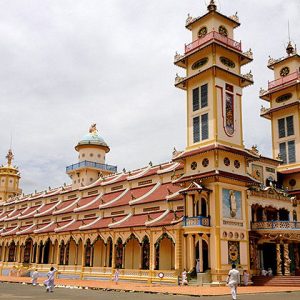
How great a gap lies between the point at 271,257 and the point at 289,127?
14946mm

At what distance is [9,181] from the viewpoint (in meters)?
86.4

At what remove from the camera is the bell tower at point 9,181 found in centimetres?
8519

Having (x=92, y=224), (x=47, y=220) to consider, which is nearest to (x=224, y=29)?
(x=92, y=224)

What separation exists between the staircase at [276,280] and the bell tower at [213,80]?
1083 centimetres

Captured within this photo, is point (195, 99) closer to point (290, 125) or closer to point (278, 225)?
point (278, 225)

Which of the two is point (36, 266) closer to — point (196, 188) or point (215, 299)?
point (196, 188)

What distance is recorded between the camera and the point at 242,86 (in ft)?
127

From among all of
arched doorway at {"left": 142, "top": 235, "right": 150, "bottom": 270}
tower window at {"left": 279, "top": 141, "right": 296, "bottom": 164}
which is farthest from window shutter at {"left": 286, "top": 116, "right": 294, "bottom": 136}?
arched doorway at {"left": 142, "top": 235, "right": 150, "bottom": 270}

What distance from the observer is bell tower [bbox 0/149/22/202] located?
8519 centimetres

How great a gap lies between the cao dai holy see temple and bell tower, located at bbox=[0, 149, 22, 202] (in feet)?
117

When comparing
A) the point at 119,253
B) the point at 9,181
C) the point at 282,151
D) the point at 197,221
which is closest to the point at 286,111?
the point at 282,151

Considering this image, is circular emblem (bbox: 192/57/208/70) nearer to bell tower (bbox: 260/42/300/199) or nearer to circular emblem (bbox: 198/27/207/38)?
circular emblem (bbox: 198/27/207/38)

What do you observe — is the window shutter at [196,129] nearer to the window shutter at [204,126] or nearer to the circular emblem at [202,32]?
the window shutter at [204,126]

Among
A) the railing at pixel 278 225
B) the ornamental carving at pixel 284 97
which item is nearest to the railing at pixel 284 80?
the ornamental carving at pixel 284 97
